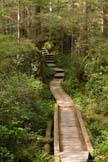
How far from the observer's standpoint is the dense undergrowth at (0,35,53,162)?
10944 millimetres

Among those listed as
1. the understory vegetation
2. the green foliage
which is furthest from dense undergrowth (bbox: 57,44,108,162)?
the green foliage

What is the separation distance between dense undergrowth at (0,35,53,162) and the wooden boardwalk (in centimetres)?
49

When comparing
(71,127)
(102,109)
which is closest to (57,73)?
Answer: (102,109)

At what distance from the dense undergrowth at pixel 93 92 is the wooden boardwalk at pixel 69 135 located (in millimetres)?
495

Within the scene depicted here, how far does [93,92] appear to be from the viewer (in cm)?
1958

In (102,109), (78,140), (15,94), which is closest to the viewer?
(78,140)

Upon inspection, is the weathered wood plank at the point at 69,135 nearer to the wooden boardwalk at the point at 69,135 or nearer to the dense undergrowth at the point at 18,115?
the wooden boardwalk at the point at 69,135

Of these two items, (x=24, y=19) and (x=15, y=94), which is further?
(x=24, y=19)

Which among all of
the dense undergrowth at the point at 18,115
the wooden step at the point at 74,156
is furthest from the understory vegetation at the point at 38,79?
the wooden step at the point at 74,156

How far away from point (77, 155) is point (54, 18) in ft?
44.3

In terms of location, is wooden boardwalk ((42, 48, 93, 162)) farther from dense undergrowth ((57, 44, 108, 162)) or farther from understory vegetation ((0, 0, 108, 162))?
dense undergrowth ((57, 44, 108, 162))

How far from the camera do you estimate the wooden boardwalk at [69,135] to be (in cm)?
1079

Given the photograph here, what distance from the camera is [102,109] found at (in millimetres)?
17500

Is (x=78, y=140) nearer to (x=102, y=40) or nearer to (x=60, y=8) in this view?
(x=102, y=40)
